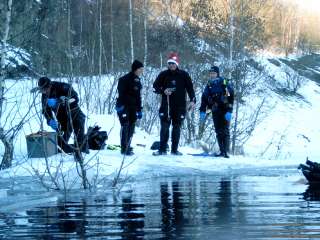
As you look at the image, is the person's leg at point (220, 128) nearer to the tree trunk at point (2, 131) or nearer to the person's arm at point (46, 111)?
the person's arm at point (46, 111)

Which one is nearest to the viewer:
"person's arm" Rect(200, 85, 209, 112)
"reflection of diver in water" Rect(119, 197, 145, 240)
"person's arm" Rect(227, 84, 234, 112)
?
"reflection of diver in water" Rect(119, 197, 145, 240)

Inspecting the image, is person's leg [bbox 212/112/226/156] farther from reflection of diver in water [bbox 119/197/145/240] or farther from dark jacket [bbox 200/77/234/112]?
reflection of diver in water [bbox 119/197/145/240]

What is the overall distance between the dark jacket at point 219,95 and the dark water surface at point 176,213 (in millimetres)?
3443

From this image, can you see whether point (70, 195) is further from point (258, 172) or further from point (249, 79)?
point (249, 79)

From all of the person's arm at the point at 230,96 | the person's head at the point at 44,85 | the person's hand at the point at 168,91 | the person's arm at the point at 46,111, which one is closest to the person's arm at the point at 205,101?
the person's arm at the point at 230,96

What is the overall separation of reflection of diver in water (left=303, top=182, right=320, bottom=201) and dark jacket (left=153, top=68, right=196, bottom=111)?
365 centimetres

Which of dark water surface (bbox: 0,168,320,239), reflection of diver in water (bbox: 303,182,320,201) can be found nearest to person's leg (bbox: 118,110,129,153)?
dark water surface (bbox: 0,168,320,239)

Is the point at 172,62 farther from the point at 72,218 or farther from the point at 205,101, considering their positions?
the point at 72,218

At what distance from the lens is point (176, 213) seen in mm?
4941

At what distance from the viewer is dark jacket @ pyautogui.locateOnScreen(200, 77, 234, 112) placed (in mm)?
10656

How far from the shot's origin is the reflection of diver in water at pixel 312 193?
5.82 meters

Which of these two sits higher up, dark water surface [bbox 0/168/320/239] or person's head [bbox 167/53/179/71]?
person's head [bbox 167/53/179/71]

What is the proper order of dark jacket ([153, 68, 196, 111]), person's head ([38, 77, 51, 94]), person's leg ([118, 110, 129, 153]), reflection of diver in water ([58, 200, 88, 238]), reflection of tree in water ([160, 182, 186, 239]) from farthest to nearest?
dark jacket ([153, 68, 196, 111]) < person's leg ([118, 110, 129, 153]) < person's head ([38, 77, 51, 94]) < reflection of diver in water ([58, 200, 88, 238]) < reflection of tree in water ([160, 182, 186, 239])

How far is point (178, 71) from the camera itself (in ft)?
34.0
